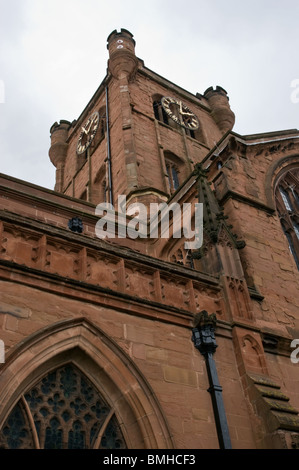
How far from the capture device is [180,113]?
30.3 meters

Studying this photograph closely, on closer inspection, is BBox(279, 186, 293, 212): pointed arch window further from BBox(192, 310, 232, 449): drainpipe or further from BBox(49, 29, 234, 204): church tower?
BBox(192, 310, 232, 449): drainpipe

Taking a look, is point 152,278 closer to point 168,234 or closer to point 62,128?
point 168,234

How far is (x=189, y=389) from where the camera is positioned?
6.81 metres

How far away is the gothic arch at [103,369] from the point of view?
231 inches

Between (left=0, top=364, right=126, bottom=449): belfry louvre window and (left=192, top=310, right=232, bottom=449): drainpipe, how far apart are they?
52.8 inches

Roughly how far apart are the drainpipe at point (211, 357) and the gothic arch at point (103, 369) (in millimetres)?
825

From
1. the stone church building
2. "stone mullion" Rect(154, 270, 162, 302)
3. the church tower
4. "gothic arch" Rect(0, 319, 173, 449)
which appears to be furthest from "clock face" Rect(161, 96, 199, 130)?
"gothic arch" Rect(0, 319, 173, 449)

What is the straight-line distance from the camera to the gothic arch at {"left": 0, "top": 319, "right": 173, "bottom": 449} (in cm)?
588

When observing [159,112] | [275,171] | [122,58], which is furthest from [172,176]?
[275,171]

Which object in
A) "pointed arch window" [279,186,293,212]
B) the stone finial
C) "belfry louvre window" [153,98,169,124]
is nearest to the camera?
A: "pointed arch window" [279,186,293,212]

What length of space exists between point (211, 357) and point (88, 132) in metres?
24.7

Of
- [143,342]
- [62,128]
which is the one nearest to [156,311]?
[143,342]

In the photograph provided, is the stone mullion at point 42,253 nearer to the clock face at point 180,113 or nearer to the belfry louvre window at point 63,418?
the belfry louvre window at point 63,418
